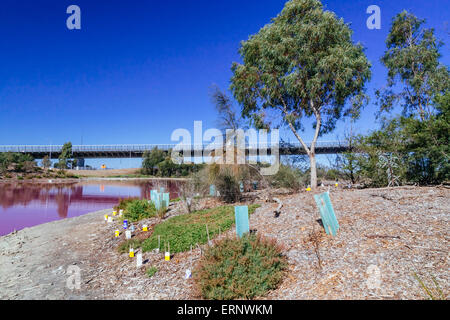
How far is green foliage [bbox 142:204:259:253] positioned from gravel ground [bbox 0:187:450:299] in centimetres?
35

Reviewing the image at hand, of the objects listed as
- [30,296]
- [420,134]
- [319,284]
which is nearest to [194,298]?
[319,284]

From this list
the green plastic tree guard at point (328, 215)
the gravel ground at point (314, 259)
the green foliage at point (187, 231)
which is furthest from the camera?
the green foliage at point (187, 231)

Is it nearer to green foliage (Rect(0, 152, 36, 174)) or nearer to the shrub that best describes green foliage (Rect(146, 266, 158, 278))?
the shrub

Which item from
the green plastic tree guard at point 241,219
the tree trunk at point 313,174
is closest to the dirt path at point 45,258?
the green plastic tree guard at point 241,219

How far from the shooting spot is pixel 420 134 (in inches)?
429

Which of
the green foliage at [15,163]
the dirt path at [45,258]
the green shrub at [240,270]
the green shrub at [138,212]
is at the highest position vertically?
the green foliage at [15,163]

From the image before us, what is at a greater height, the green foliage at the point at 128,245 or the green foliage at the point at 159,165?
the green foliage at the point at 159,165

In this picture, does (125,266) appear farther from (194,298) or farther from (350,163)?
(350,163)

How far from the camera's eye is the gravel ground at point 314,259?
11.9 feet

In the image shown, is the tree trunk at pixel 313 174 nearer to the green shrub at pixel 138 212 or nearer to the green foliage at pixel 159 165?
the green shrub at pixel 138 212

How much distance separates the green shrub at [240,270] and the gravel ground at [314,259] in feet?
0.73

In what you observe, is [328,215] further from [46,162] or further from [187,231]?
[46,162]

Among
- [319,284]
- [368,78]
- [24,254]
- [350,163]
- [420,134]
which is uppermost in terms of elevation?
[368,78]
